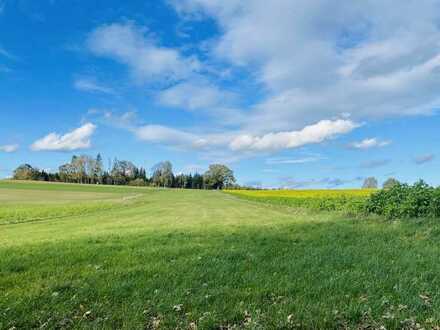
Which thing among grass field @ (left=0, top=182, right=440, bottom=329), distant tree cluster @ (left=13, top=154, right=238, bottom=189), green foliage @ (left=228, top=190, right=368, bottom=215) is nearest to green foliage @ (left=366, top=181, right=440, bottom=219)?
green foliage @ (left=228, top=190, right=368, bottom=215)

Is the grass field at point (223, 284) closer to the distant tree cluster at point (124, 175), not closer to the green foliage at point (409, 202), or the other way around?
the green foliage at point (409, 202)

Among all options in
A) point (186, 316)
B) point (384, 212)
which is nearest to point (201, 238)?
point (186, 316)

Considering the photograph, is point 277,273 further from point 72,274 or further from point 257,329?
point 72,274

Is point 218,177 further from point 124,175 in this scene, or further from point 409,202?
point 409,202

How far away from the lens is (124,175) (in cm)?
16712

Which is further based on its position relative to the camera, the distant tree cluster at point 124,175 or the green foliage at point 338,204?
the distant tree cluster at point 124,175

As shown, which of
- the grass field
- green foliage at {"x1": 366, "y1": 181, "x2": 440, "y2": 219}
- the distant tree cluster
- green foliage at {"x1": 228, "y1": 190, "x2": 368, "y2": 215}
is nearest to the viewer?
the grass field

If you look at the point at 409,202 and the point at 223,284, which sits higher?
the point at 409,202

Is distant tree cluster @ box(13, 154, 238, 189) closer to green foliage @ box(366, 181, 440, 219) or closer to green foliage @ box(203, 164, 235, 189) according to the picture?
green foliage @ box(203, 164, 235, 189)

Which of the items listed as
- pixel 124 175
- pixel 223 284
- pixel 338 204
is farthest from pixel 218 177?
pixel 223 284

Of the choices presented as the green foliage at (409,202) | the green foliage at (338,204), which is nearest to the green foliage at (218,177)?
the green foliage at (338,204)

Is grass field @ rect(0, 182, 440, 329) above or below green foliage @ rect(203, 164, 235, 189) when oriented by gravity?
below

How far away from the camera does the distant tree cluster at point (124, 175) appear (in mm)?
154500

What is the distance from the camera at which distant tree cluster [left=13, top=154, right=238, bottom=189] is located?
507ft
